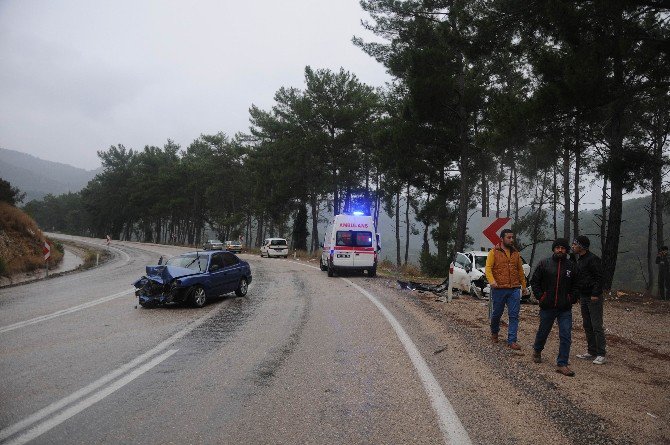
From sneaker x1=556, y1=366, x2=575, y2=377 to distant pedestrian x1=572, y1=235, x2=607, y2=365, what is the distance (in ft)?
3.08

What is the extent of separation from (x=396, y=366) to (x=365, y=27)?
63.1ft

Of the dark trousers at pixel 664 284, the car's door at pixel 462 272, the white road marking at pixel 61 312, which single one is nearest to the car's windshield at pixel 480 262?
the car's door at pixel 462 272

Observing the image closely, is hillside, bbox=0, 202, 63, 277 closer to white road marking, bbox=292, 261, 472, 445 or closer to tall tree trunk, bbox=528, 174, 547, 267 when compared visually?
white road marking, bbox=292, 261, 472, 445

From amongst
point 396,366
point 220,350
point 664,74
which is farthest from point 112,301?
point 664,74

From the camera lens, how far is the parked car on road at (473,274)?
46.5ft

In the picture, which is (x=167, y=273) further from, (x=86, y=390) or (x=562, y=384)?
(x=562, y=384)

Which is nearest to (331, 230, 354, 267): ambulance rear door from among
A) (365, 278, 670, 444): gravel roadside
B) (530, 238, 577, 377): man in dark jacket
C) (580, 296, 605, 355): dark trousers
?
(365, 278, 670, 444): gravel roadside

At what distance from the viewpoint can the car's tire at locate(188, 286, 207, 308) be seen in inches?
445

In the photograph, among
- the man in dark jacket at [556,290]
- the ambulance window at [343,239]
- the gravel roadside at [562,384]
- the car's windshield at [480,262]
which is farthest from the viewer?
the ambulance window at [343,239]

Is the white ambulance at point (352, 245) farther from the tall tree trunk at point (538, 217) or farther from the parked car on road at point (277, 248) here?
the tall tree trunk at point (538, 217)

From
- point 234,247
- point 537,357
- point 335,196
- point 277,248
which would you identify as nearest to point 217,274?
point 537,357

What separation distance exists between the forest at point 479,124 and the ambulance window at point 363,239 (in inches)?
185

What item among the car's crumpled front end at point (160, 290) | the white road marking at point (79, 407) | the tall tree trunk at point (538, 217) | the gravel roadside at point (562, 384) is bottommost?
the white road marking at point (79, 407)

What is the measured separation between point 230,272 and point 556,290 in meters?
9.22
